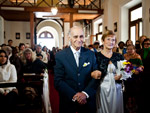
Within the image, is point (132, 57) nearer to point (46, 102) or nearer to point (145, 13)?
point (46, 102)

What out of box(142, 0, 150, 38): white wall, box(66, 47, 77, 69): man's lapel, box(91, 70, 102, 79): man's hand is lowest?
box(91, 70, 102, 79): man's hand

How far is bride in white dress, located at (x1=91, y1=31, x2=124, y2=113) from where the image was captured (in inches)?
90.7

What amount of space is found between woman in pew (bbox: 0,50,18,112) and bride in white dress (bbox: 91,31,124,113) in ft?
6.87

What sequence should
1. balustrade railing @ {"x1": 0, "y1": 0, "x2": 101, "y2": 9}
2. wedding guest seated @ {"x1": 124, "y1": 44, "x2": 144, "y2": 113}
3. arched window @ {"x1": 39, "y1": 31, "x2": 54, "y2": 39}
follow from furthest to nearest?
arched window @ {"x1": 39, "y1": 31, "x2": 54, "y2": 39}, balustrade railing @ {"x1": 0, "y1": 0, "x2": 101, "y2": 9}, wedding guest seated @ {"x1": 124, "y1": 44, "x2": 144, "y2": 113}

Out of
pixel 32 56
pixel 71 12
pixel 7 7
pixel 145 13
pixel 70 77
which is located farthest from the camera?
pixel 71 12

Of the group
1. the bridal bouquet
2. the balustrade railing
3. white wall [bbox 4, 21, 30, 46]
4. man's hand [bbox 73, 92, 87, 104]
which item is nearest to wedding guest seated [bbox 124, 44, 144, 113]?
the bridal bouquet

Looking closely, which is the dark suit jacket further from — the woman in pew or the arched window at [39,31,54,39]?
the arched window at [39,31,54,39]

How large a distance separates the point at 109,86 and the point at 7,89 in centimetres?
244

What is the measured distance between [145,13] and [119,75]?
5756 millimetres

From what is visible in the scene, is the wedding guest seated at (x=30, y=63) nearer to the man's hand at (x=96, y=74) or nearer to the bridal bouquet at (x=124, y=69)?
the bridal bouquet at (x=124, y=69)

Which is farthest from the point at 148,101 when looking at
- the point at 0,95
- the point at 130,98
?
the point at 0,95

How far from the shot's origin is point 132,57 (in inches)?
158

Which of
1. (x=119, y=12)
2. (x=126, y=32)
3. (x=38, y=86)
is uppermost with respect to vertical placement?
(x=119, y=12)

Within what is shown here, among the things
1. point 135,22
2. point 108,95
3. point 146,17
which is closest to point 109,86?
point 108,95
